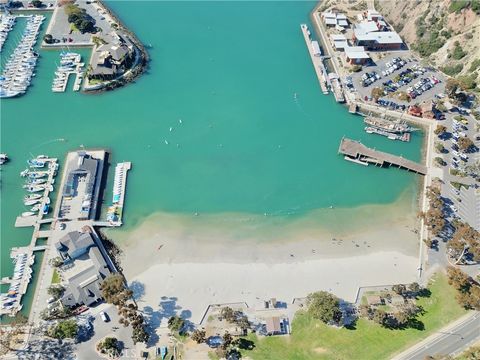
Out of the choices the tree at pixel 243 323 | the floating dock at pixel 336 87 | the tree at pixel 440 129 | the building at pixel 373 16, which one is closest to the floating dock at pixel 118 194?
the tree at pixel 243 323

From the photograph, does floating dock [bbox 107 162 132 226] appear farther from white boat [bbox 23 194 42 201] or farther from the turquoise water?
white boat [bbox 23 194 42 201]

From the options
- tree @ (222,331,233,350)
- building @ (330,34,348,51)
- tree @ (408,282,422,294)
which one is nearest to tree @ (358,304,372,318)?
tree @ (408,282,422,294)

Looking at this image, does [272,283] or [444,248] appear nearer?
[272,283]

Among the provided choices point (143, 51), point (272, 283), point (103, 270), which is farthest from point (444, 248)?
point (143, 51)

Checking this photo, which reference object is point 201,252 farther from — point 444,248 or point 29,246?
point 444,248

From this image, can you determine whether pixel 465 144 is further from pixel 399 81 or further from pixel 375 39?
pixel 375 39

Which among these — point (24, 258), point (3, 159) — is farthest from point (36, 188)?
point (24, 258)
